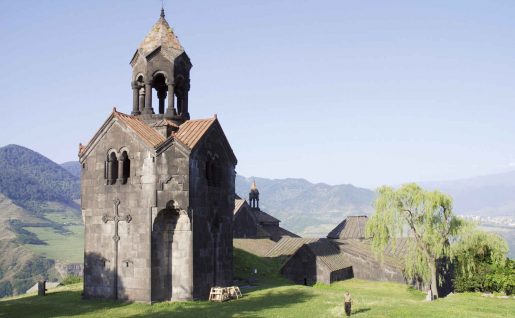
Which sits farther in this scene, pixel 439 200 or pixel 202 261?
pixel 439 200

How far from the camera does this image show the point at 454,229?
36469 mm

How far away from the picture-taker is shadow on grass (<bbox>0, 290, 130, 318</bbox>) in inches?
966

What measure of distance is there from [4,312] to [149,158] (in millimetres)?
10946

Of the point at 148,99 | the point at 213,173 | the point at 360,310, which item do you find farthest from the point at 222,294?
the point at 148,99

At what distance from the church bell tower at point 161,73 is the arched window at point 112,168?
11.7 ft

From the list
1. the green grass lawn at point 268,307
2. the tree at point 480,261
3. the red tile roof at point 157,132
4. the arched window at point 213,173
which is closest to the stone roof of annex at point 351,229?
the tree at point 480,261

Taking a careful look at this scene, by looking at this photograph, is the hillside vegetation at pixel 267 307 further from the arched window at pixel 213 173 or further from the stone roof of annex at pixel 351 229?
the stone roof of annex at pixel 351 229

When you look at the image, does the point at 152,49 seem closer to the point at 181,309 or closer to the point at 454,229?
the point at 181,309

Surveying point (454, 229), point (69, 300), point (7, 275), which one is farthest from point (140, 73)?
point (7, 275)

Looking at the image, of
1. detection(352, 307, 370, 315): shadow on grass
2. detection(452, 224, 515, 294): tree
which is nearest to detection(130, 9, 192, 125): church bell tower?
detection(352, 307, 370, 315): shadow on grass

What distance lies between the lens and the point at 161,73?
99.5 ft

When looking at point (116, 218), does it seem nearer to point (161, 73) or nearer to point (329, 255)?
point (161, 73)

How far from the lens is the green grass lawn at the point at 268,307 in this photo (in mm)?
23375

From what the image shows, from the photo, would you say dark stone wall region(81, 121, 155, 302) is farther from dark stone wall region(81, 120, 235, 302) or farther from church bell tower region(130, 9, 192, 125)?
church bell tower region(130, 9, 192, 125)
